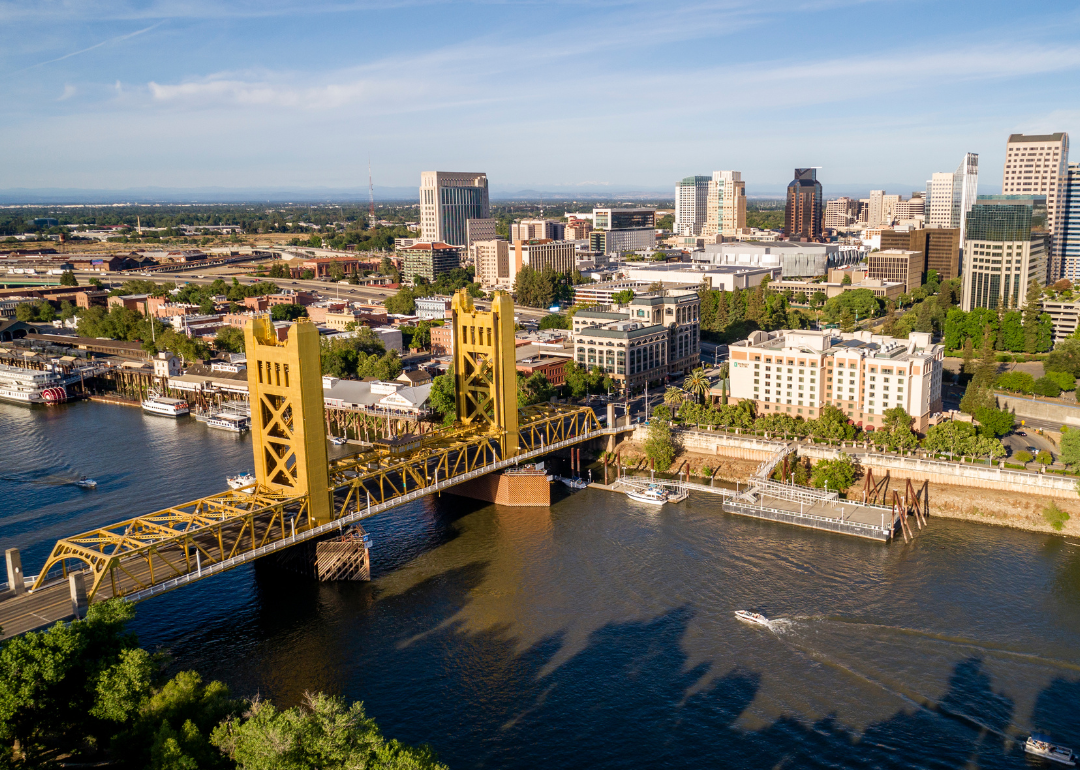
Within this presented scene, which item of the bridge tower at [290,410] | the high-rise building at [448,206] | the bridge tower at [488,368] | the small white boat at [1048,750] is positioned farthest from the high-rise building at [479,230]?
the small white boat at [1048,750]

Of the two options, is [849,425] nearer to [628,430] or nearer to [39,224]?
[628,430]

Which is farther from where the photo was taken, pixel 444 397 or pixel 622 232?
pixel 622 232

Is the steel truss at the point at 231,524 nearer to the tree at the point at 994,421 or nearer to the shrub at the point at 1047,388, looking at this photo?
the tree at the point at 994,421

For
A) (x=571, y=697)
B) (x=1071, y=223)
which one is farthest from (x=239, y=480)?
(x=1071, y=223)

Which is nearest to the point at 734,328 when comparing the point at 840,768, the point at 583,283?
the point at 583,283

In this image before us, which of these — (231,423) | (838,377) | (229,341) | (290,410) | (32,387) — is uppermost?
(290,410)

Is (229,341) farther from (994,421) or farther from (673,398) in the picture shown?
(994,421)

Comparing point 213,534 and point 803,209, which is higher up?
point 803,209
